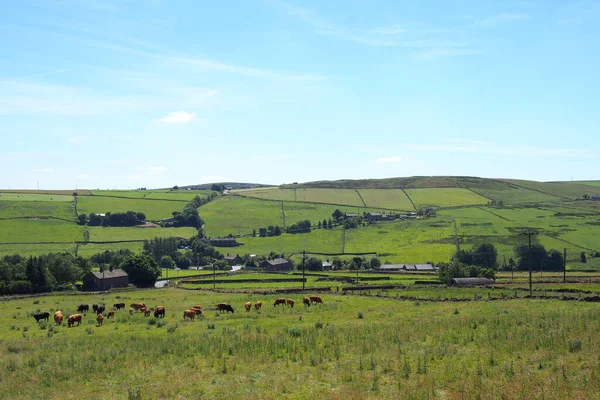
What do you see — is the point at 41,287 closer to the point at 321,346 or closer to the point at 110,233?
the point at 321,346

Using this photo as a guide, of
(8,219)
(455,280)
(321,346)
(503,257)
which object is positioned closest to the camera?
(321,346)

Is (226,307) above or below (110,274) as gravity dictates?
above

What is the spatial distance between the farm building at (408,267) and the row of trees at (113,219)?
93.2m

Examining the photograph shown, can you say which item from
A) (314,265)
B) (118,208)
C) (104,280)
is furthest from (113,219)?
(104,280)

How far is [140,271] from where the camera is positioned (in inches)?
3711

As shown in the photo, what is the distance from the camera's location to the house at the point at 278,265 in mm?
128625

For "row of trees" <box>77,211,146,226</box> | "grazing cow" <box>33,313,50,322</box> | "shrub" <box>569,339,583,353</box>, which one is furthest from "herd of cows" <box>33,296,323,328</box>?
"row of trees" <box>77,211,146,226</box>

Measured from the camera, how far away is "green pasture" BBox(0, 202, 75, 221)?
541 ft

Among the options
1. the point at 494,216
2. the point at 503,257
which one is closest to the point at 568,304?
the point at 503,257

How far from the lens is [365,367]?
21719 millimetres

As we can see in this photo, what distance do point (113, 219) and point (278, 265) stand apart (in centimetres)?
7458

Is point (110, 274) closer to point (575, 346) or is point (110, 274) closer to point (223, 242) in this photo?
point (223, 242)

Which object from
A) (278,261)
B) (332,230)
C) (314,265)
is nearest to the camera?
(314,265)

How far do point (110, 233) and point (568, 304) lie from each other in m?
140
